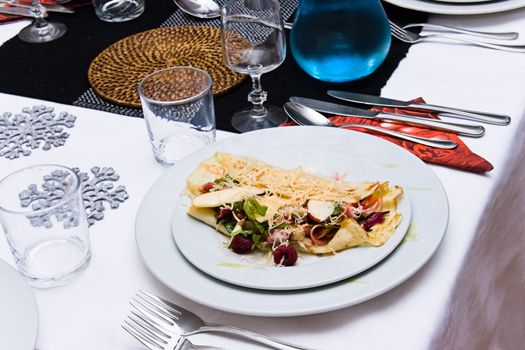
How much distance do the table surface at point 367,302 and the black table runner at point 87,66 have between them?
29 millimetres

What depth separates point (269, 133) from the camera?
873 mm

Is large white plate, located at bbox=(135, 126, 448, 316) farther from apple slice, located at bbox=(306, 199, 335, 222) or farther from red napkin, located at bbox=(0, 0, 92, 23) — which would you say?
red napkin, located at bbox=(0, 0, 92, 23)

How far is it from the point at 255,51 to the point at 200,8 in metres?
Answer: 0.35

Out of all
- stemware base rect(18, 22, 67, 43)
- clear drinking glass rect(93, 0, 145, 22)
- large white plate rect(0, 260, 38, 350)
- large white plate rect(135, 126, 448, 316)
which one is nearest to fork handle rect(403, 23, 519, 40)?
large white plate rect(135, 126, 448, 316)

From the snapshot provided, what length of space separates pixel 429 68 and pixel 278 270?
52 centimetres

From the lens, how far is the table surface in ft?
2.17

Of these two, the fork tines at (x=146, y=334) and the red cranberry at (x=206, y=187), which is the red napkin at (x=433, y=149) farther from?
the fork tines at (x=146, y=334)

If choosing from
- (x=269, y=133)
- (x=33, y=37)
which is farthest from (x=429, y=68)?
(x=33, y=37)

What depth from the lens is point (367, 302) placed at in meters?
0.68

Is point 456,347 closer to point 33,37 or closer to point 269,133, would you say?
point 269,133

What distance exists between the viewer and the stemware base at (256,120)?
976mm

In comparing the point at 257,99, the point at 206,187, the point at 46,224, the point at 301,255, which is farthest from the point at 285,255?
Result: the point at 257,99

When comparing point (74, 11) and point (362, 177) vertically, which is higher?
point (362, 177)

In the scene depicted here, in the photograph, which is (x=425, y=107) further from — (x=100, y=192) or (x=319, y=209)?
(x=100, y=192)
